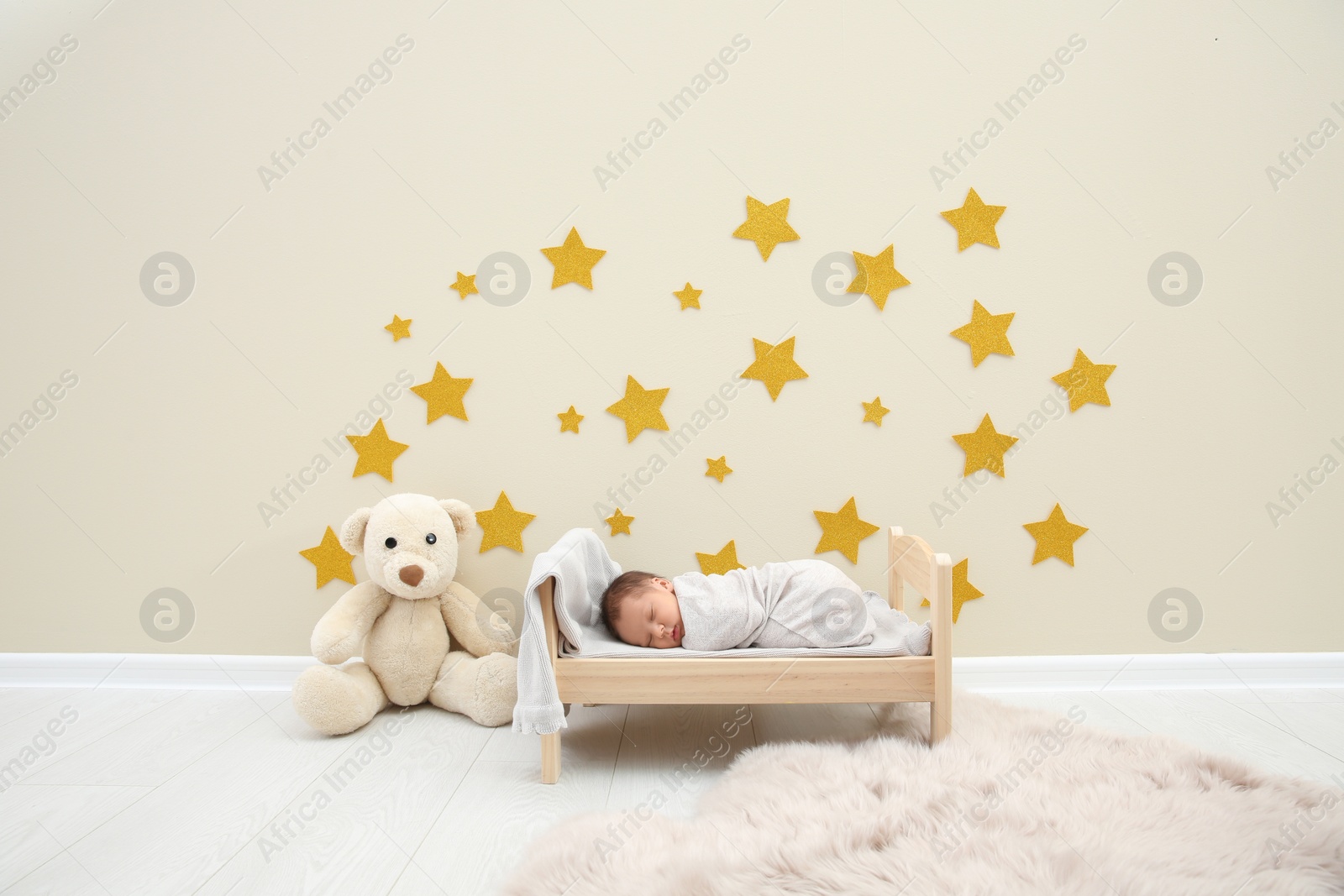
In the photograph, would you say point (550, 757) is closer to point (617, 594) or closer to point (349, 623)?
point (617, 594)

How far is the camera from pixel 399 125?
2.00 meters

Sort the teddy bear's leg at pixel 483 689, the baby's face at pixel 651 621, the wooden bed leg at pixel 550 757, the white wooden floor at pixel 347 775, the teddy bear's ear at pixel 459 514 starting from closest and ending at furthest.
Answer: the white wooden floor at pixel 347 775 → the wooden bed leg at pixel 550 757 → the baby's face at pixel 651 621 → the teddy bear's leg at pixel 483 689 → the teddy bear's ear at pixel 459 514

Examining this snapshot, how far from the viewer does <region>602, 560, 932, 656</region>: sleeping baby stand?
5.24 feet

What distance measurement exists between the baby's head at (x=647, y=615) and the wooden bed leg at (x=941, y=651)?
50 cm

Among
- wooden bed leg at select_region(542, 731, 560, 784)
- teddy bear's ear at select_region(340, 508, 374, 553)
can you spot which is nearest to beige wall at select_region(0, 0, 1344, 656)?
teddy bear's ear at select_region(340, 508, 374, 553)

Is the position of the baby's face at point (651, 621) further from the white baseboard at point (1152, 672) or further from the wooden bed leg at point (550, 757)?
the white baseboard at point (1152, 672)

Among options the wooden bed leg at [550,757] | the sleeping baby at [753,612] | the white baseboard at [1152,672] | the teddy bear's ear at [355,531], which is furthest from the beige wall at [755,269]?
the wooden bed leg at [550,757]

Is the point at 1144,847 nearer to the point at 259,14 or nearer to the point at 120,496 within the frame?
the point at 120,496

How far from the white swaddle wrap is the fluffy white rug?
20 cm

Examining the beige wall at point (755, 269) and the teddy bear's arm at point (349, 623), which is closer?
the teddy bear's arm at point (349, 623)

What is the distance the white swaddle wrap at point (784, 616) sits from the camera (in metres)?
1.59

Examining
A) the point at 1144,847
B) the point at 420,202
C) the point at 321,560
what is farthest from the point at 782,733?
the point at 420,202

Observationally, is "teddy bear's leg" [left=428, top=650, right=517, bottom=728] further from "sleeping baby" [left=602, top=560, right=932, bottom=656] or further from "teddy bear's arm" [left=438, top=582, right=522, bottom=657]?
"sleeping baby" [left=602, top=560, right=932, bottom=656]

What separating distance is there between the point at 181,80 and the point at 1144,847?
2.60m
